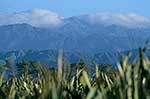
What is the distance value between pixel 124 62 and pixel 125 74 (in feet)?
0.56

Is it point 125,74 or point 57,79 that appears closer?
point 125,74

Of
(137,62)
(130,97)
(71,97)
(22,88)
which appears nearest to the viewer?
(130,97)

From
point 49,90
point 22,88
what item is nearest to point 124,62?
point 49,90

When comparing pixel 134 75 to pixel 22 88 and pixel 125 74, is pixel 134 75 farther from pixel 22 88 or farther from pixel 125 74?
pixel 22 88

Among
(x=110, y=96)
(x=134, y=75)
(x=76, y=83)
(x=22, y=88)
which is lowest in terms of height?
(x=22, y=88)

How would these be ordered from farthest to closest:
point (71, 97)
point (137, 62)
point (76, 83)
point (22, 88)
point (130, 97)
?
1. point (22, 88)
2. point (76, 83)
3. point (71, 97)
4. point (137, 62)
5. point (130, 97)

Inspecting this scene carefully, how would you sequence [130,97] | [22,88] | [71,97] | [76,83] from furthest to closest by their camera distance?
[22,88] → [76,83] → [71,97] → [130,97]

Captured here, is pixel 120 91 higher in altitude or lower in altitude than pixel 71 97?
higher

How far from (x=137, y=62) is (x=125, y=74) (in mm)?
176

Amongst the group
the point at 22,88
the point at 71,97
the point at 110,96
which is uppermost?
the point at 110,96

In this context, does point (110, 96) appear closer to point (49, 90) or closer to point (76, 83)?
point (49, 90)

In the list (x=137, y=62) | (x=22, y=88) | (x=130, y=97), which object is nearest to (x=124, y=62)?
(x=137, y=62)

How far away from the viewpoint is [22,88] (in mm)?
6656

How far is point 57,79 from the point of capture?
3607 mm
